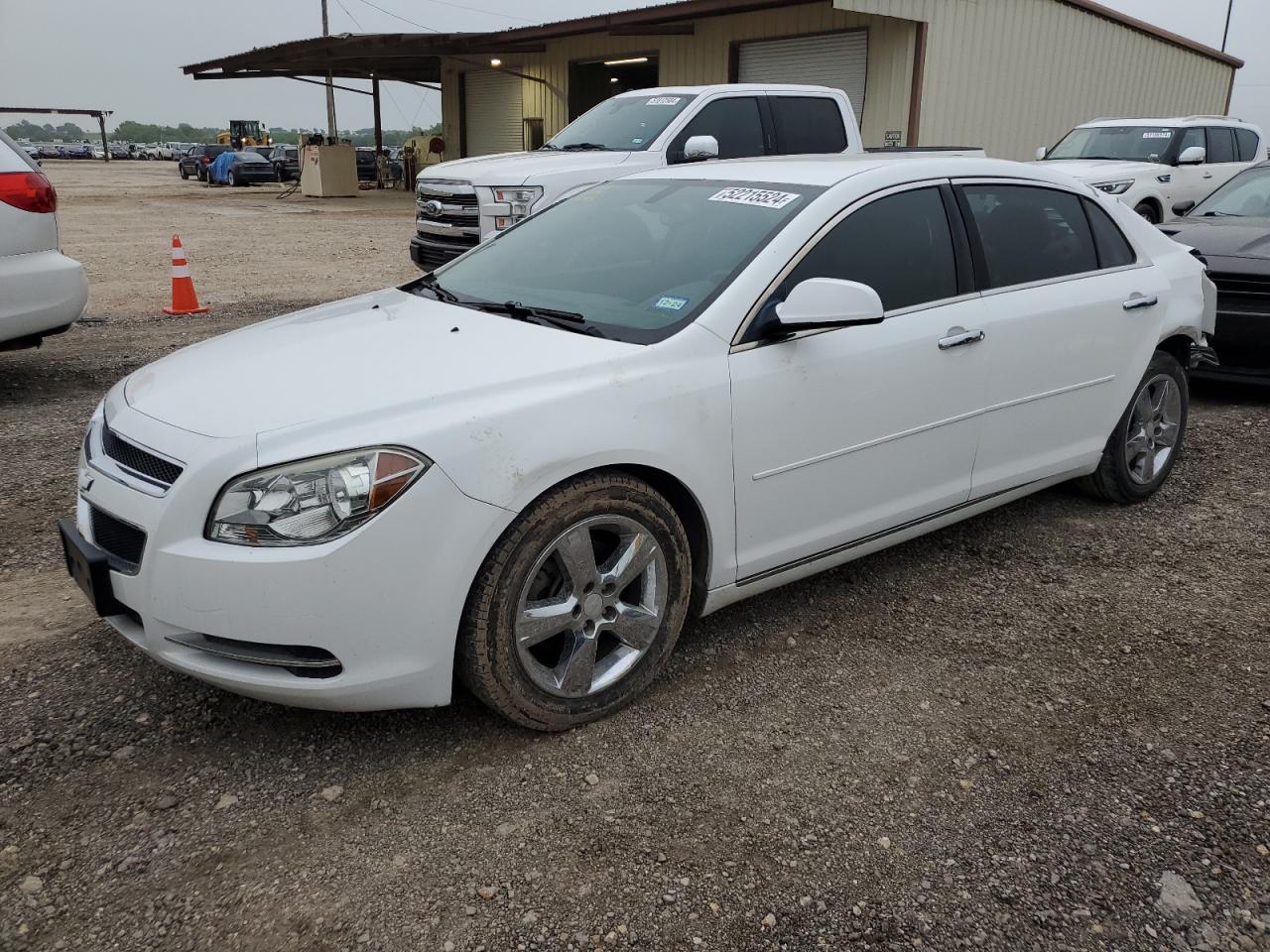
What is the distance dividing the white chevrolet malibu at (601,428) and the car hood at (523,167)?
187 inches

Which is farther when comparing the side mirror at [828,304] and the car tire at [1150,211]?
the car tire at [1150,211]

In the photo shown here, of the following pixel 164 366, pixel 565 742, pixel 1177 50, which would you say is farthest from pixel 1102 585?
pixel 1177 50

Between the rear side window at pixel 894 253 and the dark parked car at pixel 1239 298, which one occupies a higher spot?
the rear side window at pixel 894 253

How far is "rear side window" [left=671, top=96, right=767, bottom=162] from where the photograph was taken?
31.7 ft

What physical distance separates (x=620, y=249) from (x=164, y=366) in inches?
62.0

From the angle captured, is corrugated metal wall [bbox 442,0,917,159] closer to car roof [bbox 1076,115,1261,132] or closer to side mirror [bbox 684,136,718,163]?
car roof [bbox 1076,115,1261,132]

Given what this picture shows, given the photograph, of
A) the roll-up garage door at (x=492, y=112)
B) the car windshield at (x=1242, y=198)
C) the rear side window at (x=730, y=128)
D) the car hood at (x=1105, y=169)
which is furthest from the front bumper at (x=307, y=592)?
the roll-up garage door at (x=492, y=112)

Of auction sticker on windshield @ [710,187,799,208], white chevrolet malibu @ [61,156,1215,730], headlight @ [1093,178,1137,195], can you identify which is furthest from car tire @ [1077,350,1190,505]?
headlight @ [1093,178,1137,195]

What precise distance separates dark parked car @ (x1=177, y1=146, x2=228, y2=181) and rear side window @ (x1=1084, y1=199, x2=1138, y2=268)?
1578 inches

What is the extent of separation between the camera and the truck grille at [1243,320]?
6.49 m

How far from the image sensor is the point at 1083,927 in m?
2.36

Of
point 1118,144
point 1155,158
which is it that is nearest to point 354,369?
point 1155,158

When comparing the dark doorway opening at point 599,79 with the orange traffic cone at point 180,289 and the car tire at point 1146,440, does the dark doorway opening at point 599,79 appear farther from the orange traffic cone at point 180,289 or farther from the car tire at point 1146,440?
the car tire at point 1146,440

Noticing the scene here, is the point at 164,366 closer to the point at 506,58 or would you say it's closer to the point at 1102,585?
the point at 1102,585
